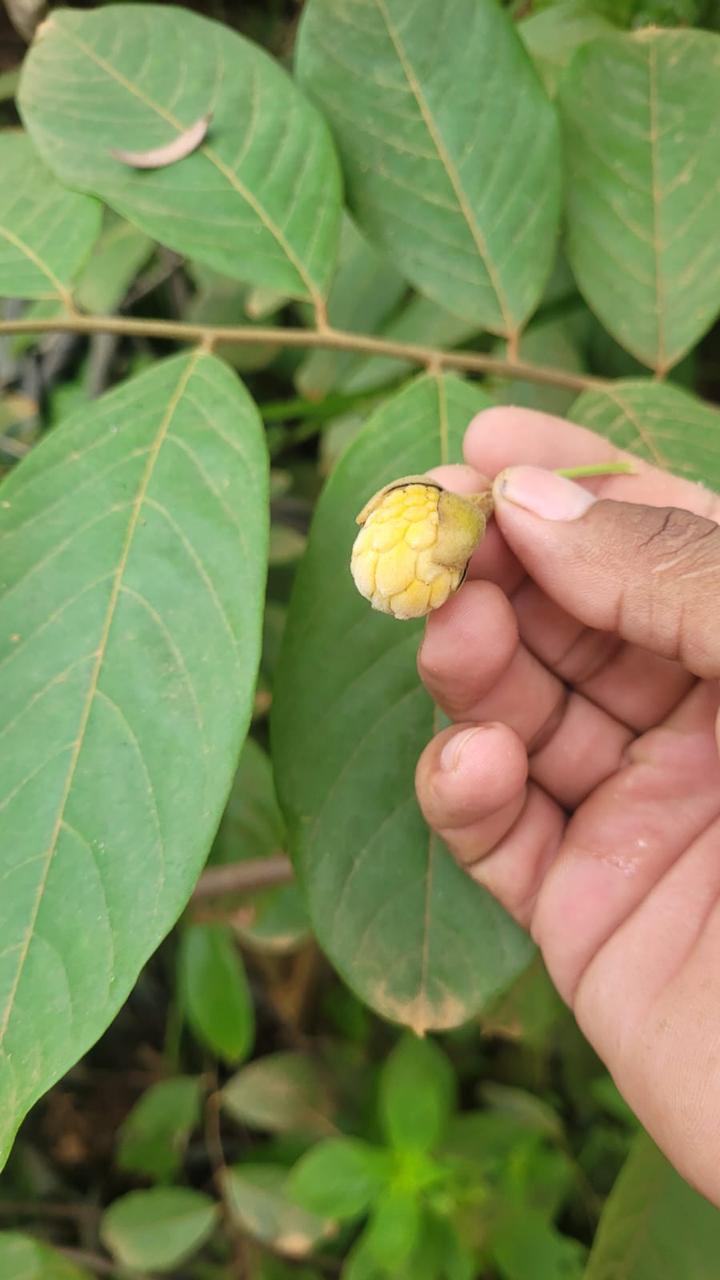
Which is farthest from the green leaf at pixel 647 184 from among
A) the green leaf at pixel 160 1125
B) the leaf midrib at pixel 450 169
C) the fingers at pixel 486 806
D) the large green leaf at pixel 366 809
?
the green leaf at pixel 160 1125

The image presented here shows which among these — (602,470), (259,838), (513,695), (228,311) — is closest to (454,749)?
(513,695)

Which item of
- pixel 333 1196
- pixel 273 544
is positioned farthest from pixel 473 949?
pixel 273 544

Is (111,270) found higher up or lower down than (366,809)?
higher up

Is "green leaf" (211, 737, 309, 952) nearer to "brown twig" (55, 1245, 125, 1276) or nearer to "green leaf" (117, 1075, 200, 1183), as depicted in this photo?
"green leaf" (117, 1075, 200, 1183)

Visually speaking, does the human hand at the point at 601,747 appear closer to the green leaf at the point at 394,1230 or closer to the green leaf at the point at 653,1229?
the green leaf at the point at 653,1229

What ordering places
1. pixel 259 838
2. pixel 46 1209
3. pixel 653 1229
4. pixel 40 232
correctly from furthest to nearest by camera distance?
pixel 46 1209 → pixel 259 838 → pixel 653 1229 → pixel 40 232

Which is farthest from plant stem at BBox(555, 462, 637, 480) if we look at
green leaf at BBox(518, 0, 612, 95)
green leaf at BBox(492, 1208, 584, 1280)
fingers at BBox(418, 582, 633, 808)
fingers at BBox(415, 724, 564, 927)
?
green leaf at BBox(492, 1208, 584, 1280)

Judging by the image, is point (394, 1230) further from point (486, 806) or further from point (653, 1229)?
point (486, 806)
